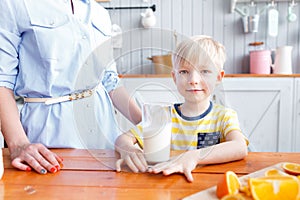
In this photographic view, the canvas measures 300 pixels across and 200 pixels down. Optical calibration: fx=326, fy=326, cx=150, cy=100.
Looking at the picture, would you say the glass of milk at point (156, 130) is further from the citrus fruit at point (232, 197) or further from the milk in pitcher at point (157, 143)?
the citrus fruit at point (232, 197)

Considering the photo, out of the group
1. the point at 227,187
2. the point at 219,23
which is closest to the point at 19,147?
the point at 227,187

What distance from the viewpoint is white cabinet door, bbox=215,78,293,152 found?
2.50m

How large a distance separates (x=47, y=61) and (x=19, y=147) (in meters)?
0.31

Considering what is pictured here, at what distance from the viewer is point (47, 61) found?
3.41 feet

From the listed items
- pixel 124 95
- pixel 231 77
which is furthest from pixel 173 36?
pixel 231 77

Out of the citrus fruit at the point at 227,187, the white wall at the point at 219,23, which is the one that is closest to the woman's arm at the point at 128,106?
the citrus fruit at the point at 227,187

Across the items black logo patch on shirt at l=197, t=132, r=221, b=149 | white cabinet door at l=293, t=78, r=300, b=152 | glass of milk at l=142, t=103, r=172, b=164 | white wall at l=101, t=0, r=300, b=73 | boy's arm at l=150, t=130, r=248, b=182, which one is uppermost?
white wall at l=101, t=0, r=300, b=73

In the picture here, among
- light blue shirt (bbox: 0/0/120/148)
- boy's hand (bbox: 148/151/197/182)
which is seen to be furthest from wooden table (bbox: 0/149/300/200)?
light blue shirt (bbox: 0/0/120/148)

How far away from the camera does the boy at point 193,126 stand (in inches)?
27.5

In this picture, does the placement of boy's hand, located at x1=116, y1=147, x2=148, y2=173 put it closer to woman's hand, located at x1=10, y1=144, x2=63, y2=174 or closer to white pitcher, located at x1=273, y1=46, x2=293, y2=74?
woman's hand, located at x1=10, y1=144, x2=63, y2=174

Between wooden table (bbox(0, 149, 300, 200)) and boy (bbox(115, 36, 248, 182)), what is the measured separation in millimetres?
19

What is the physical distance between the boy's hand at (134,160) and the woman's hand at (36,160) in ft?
0.49

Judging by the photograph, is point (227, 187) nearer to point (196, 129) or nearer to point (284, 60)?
point (196, 129)

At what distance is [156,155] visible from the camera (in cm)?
70
